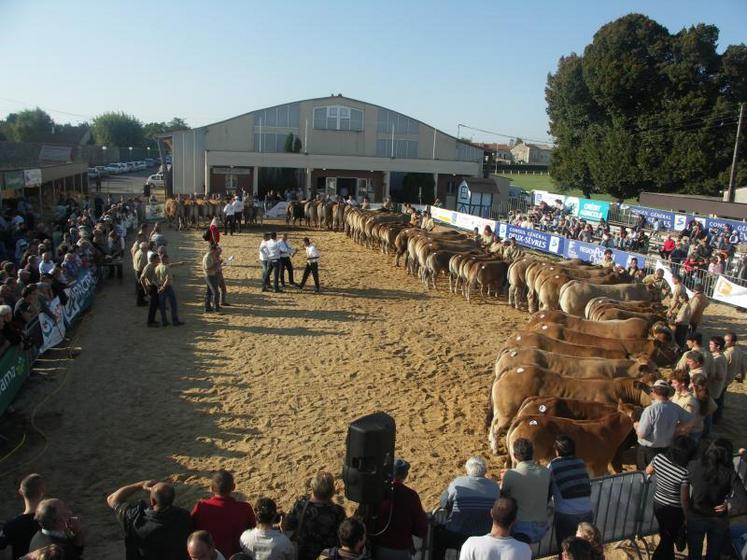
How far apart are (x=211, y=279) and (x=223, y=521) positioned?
965cm

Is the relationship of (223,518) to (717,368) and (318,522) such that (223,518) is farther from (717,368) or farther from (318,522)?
(717,368)

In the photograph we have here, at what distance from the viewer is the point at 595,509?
18.6 feet

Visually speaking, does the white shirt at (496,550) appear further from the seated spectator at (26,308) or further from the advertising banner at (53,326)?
the advertising banner at (53,326)

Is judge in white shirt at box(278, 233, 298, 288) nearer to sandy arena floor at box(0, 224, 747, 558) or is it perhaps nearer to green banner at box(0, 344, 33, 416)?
sandy arena floor at box(0, 224, 747, 558)

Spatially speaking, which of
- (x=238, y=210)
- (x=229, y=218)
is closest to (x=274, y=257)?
(x=229, y=218)

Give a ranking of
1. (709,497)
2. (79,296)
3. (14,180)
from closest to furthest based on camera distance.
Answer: (709,497), (79,296), (14,180)

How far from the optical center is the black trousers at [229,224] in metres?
25.2

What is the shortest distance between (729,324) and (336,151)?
92.8ft

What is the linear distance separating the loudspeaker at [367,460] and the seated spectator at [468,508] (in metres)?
0.88

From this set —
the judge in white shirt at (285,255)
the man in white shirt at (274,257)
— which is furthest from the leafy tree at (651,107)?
the man in white shirt at (274,257)

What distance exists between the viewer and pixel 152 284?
1238 centimetres

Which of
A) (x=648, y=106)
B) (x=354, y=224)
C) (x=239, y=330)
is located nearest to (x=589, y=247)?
(x=354, y=224)

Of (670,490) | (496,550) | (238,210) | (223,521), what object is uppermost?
(238,210)

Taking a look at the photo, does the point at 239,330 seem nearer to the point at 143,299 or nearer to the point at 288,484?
the point at 143,299
